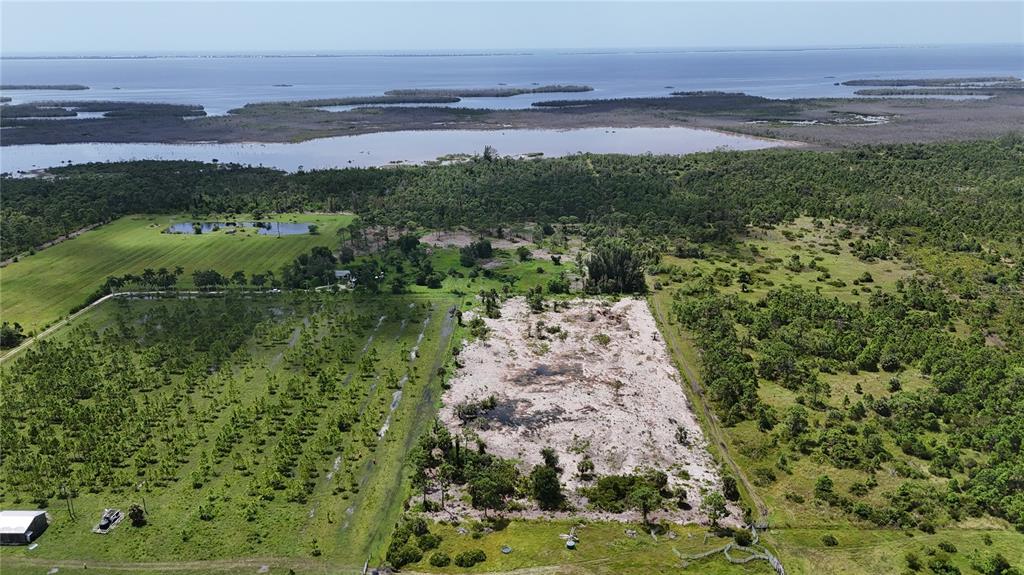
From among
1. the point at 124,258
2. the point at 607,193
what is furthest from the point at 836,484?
the point at 124,258

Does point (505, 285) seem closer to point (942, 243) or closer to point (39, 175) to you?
point (942, 243)

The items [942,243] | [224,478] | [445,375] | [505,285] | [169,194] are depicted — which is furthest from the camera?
[169,194]

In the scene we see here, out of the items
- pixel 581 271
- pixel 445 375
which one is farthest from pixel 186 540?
pixel 581 271

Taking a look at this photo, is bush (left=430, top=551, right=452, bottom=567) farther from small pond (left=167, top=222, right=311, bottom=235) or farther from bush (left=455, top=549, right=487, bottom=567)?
small pond (left=167, top=222, right=311, bottom=235)

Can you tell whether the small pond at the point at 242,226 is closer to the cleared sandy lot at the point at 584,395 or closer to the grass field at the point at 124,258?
the grass field at the point at 124,258

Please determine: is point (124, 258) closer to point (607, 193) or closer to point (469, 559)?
point (469, 559)
